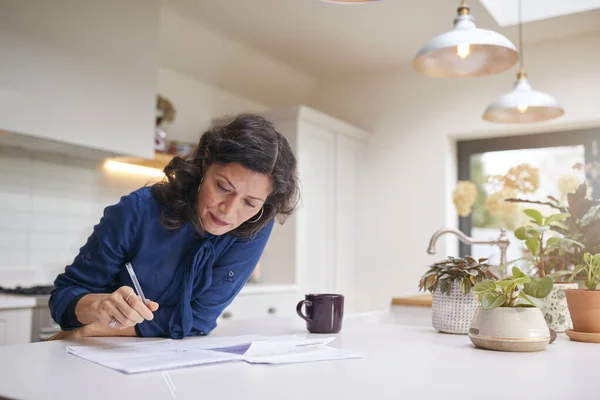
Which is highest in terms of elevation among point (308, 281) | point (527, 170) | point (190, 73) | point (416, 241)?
point (190, 73)

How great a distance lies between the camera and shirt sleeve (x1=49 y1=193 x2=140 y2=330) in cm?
133

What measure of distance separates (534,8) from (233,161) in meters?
2.76

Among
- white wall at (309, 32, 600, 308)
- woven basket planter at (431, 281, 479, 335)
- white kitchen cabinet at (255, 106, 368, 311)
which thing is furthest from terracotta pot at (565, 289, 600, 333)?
white wall at (309, 32, 600, 308)

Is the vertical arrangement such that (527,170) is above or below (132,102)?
below

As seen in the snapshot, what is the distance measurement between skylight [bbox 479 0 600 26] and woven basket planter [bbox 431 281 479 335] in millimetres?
2324

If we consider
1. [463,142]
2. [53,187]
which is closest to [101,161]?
[53,187]

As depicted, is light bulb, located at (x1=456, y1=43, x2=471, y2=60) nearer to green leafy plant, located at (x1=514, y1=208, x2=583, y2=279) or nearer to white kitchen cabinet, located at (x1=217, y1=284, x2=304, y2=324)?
green leafy plant, located at (x1=514, y1=208, x2=583, y2=279)

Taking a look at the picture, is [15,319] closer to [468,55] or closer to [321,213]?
[468,55]

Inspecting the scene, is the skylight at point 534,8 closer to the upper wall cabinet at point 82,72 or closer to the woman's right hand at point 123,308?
the upper wall cabinet at point 82,72

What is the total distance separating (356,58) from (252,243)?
295 centimetres

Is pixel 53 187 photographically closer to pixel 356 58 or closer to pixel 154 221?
pixel 154 221

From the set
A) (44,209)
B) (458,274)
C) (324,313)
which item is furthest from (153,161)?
(458,274)

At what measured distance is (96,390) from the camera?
0.74m

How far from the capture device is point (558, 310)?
145 cm
